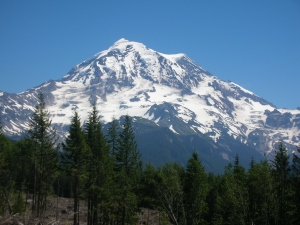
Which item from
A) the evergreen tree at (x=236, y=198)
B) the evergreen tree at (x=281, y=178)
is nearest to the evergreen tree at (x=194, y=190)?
the evergreen tree at (x=236, y=198)

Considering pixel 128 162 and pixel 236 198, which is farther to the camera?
pixel 128 162

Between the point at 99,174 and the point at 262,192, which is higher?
the point at 99,174

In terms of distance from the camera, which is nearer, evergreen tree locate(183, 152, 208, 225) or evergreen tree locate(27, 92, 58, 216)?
evergreen tree locate(27, 92, 58, 216)

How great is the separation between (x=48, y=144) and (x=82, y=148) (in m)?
3.59

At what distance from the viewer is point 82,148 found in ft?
135

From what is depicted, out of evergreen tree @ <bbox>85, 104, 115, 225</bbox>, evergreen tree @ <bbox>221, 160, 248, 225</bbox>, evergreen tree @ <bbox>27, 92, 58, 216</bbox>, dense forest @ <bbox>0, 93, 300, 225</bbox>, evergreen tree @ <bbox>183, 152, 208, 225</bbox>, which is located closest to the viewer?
evergreen tree @ <bbox>221, 160, 248, 225</bbox>

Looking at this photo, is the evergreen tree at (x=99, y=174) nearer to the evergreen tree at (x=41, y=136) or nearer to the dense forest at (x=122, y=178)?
the dense forest at (x=122, y=178)

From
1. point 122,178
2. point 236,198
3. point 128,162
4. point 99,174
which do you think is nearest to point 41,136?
point 99,174

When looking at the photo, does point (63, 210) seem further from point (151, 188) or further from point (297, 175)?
point (297, 175)

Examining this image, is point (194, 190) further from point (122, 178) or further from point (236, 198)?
point (122, 178)

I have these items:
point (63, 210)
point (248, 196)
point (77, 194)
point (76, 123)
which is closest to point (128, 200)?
point (77, 194)

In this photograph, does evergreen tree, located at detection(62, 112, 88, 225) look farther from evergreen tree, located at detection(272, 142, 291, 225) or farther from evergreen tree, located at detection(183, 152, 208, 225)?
evergreen tree, located at detection(272, 142, 291, 225)

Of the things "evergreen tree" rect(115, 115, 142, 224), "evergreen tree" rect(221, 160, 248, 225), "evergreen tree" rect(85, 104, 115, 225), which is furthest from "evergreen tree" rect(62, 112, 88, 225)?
"evergreen tree" rect(221, 160, 248, 225)

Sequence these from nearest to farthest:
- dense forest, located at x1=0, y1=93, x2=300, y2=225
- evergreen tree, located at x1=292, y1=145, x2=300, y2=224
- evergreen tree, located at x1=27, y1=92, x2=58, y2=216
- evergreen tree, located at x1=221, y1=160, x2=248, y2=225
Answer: evergreen tree, located at x1=221, y1=160, x2=248, y2=225 < evergreen tree, located at x1=292, y1=145, x2=300, y2=224 < dense forest, located at x1=0, y1=93, x2=300, y2=225 < evergreen tree, located at x1=27, y1=92, x2=58, y2=216
